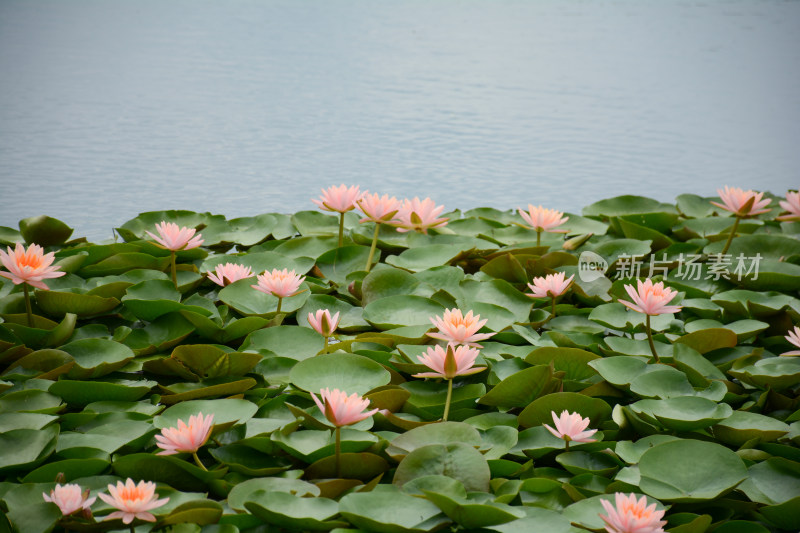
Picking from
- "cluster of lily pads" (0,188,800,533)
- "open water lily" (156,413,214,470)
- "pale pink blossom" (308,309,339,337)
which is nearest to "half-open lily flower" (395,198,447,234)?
"cluster of lily pads" (0,188,800,533)

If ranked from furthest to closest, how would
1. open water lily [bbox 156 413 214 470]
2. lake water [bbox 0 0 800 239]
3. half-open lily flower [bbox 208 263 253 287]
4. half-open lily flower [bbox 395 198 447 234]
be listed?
lake water [bbox 0 0 800 239] < half-open lily flower [bbox 395 198 447 234] < half-open lily flower [bbox 208 263 253 287] < open water lily [bbox 156 413 214 470]

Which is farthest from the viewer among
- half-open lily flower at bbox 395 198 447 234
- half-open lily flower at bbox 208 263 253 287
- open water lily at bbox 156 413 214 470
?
half-open lily flower at bbox 395 198 447 234

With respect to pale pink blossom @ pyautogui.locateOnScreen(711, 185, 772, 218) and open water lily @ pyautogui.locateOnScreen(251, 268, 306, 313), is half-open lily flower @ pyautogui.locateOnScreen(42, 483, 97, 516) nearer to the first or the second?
open water lily @ pyautogui.locateOnScreen(251, 268, 306, 313)

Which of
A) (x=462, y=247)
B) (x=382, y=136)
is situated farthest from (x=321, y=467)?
(x=382, y=136)

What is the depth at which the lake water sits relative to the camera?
2465 millimetres

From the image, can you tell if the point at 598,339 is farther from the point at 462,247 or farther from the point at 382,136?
the point at 382,136

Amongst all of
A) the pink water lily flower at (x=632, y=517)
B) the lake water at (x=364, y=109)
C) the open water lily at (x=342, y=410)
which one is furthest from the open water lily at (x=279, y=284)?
the lake water at (x=364, y=109)

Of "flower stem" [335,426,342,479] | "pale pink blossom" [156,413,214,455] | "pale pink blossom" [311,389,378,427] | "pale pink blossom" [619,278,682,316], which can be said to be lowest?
"flower stem" [335,426,342,479]

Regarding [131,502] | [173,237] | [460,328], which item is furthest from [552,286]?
[131,502]

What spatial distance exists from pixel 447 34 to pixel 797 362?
13.4 ft

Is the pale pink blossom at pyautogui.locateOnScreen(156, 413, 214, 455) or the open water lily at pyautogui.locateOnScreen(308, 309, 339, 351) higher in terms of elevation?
the open water lily at pyautogui.locateOnScreen(308, 309, 339, 351)

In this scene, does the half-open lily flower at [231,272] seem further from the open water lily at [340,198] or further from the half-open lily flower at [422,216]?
the half-open lily flower at [422,216]

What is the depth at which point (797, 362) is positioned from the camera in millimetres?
1177

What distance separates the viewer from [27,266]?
111 centimetres
